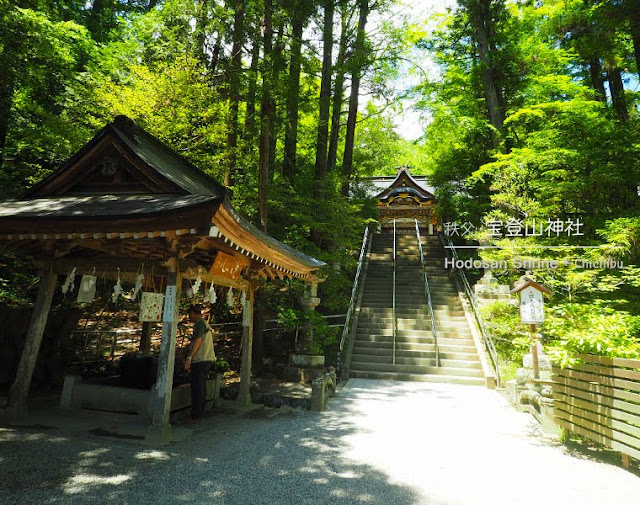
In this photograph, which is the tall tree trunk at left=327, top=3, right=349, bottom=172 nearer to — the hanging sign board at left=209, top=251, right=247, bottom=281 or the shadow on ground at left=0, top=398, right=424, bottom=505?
the hanging sign board at left=209, top=251, right=247, bottom=281

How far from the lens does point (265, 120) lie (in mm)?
9711

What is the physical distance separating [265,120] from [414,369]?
781 cm

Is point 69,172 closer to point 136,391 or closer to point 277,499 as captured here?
point 136,391

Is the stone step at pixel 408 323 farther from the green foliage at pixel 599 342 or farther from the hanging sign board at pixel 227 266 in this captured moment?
the hanging sign board at pixel 227 266

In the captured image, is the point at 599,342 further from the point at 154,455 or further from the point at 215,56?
the point at 215,56

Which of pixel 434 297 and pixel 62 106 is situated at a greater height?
pixel 62 106

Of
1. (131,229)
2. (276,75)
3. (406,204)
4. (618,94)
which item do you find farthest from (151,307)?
(406,204)

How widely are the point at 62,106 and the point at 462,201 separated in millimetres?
14650

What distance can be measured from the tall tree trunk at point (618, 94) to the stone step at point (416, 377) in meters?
10.6

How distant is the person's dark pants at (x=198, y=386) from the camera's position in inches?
241

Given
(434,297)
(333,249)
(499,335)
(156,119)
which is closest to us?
(156,119)

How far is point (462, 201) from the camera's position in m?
15.4

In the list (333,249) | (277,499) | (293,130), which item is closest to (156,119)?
(293,130)

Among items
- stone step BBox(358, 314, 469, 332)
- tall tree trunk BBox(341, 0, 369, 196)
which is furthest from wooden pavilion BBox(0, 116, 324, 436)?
tall tree trunk BBox(341, 0, 369, 196)
